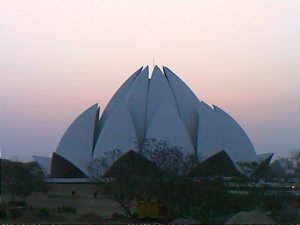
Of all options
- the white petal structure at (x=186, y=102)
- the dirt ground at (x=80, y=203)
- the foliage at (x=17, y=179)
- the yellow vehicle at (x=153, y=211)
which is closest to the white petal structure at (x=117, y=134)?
the white petal structure at (x=186, y=102)

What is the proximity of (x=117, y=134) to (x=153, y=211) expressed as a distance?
930 inches

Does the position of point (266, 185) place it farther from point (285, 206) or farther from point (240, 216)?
point (240, 216)

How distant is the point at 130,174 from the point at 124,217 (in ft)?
9.23

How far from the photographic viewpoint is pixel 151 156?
3519 cm

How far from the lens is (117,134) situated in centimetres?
4653

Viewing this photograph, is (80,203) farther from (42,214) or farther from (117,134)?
(117,134)

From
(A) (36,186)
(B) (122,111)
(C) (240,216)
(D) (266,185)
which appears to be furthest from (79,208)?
(B) (122,111)

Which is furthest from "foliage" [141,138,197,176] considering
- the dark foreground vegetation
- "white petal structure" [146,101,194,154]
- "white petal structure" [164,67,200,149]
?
"white petal structure" [164,67,200,149]

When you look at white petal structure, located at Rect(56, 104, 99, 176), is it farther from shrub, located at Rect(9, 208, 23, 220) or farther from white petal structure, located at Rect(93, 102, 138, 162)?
shrub, located at Rect(9, 208, 23, 220)

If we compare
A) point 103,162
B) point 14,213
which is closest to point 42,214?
point 14,213

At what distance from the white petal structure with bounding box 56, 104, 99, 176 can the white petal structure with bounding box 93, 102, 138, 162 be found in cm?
153

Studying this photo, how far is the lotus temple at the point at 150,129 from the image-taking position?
4650 cm

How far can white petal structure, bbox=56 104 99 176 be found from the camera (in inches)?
1883

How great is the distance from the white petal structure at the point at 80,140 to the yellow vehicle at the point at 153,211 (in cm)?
2378
